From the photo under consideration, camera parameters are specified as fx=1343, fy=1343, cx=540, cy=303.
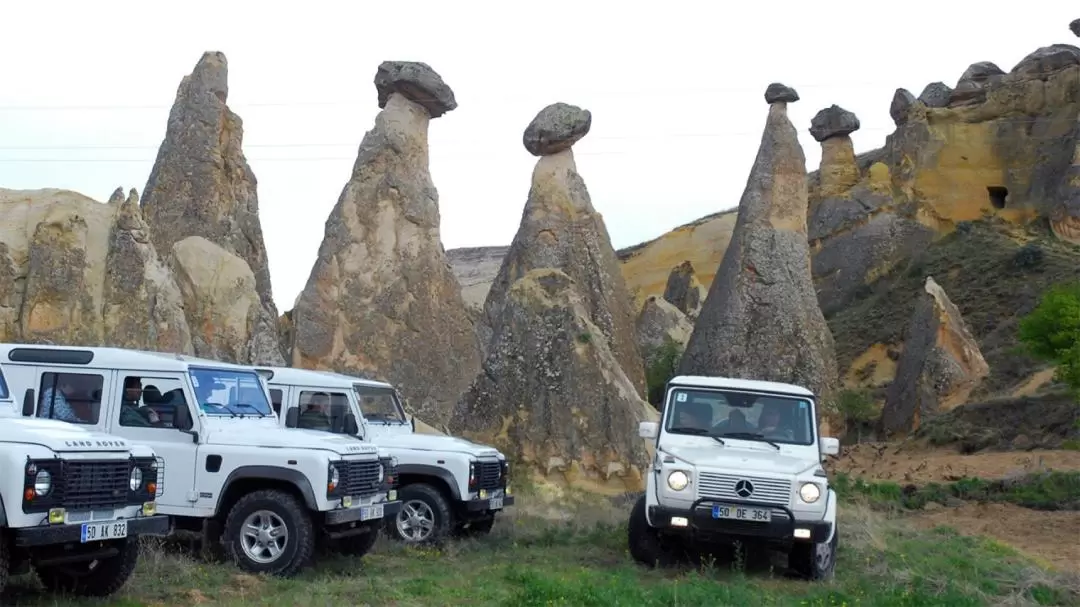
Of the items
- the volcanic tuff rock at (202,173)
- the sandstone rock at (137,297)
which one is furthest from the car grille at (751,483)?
the volcanic tuff rock at (202,173)

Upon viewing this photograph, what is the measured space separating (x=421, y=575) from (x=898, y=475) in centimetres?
1580

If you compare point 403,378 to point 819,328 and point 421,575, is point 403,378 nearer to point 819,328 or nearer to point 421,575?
point 819,328

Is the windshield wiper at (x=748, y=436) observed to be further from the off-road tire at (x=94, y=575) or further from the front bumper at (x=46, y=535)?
the front bumper at (x=46, y=535)

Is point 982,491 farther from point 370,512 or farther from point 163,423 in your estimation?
point 163,423

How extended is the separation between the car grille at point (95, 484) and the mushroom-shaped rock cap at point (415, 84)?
79.0 feet

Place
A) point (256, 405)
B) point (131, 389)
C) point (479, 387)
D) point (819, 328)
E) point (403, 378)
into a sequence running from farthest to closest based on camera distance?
1. point (819, 328)
2. point (403, 378)
3. point (479, 387)
4. point (256, 405)
5. point (131, 389)

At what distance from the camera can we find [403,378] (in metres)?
30.7

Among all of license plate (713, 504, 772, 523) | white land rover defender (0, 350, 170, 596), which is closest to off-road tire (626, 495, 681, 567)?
license plate (713, 504, 772, 523)

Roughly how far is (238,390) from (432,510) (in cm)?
313

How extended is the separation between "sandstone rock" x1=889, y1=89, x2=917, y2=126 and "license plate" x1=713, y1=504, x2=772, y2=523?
5169cm

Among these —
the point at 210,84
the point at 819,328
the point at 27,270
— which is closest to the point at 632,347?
the point at 819,328

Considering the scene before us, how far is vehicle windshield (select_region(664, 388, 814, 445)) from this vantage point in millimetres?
13227

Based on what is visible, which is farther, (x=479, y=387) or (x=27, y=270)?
(x=27, y=270)

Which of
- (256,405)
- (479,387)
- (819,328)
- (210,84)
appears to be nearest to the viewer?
(256,405)
